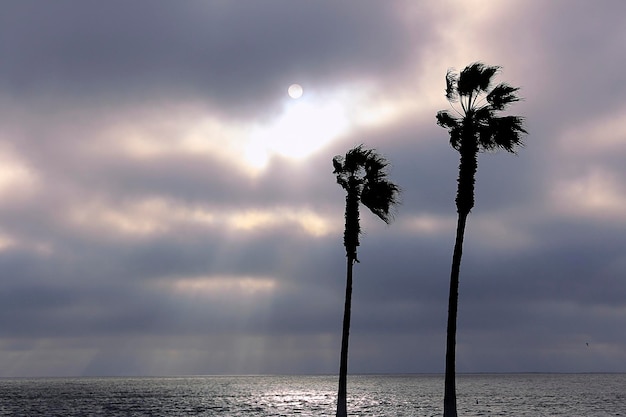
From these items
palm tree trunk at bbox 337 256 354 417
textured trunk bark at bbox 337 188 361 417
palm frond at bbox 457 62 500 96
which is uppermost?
palm frond at bbox 457 62 500 96

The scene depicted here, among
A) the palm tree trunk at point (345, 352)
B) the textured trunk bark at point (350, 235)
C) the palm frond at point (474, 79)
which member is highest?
the palm frond at point (474, 79)

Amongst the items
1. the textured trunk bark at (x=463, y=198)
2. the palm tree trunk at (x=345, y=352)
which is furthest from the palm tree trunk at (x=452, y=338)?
the palm tree trunk at (x=345, y=352)

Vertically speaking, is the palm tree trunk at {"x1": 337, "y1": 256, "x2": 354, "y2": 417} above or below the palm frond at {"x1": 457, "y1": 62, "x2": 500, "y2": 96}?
below

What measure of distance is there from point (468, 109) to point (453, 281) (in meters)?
8.05

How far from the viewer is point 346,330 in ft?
129

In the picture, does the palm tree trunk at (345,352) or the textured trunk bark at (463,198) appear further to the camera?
the palm tree trunk at (345,352)

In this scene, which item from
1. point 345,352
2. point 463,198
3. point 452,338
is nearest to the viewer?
point 452,338

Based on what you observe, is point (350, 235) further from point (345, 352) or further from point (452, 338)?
point (452, 338)

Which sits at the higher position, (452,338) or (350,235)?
(350,235)

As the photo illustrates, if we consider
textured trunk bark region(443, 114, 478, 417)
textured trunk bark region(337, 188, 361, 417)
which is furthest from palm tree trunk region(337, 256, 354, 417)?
textured trunk bark region(443, 114, 478, 417)

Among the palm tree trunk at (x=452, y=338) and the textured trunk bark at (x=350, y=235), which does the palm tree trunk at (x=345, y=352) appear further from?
the palm tree trunk at (x=452, y=338)

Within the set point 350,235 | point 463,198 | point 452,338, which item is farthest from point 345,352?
point 463,198

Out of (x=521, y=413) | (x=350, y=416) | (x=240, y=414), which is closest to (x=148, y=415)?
(x=240, y=414)

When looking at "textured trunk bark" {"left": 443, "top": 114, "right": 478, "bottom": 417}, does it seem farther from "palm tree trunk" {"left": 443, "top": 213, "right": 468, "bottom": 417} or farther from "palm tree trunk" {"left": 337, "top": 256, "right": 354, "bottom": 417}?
"palm tree trunk" {"left": 337, "top": 256, "right": 354, "bottom": 417}
